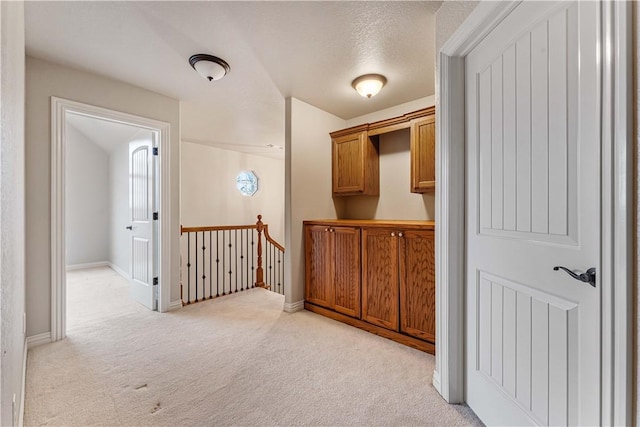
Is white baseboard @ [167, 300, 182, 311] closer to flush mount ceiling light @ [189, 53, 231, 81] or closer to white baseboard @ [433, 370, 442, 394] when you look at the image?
flush mount ceiling light @ [189, 53, 231, 81]

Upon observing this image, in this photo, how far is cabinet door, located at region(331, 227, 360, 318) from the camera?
8.84 feet

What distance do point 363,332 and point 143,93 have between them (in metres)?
3.23

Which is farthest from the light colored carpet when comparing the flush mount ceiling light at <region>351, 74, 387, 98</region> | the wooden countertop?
the flush mount ceiling light at <region>351, 74, 387, 98</region>

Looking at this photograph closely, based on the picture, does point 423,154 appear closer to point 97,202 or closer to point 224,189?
point 224,189

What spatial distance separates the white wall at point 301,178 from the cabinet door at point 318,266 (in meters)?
0.08

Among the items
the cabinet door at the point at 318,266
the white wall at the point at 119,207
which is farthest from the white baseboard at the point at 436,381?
the white wall at the point at 119,207

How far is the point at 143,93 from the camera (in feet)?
9.41

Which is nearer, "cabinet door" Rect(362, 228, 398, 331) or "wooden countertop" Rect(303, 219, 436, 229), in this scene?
"wooden countertop" Rect(303, 219, 436, 229)

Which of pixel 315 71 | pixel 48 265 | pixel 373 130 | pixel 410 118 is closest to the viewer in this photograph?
pixel 48 265

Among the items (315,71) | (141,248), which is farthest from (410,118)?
(141,248)

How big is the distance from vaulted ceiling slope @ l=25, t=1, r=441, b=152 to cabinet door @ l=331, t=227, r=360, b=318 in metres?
1.49

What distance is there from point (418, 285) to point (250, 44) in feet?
Answer: 7.47

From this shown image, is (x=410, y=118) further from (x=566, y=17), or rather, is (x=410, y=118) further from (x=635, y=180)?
(x=635, y=180)

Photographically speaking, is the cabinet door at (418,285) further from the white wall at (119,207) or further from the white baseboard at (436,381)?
the white wall at (119,207)
